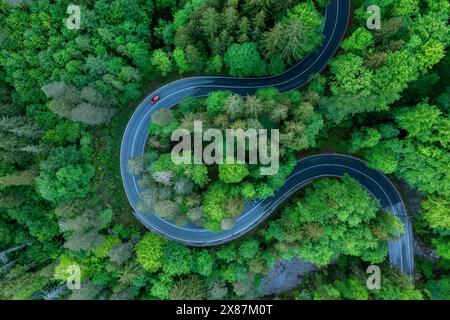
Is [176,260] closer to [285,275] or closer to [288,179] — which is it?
[285,275]

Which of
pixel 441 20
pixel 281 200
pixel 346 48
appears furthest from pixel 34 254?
pixel 441 20

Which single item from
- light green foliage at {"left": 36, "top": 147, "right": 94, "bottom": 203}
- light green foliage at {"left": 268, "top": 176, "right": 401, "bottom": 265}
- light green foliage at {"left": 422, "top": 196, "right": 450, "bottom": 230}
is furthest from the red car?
light green foliage at {"left": 422, "top": 196, "right": 450, "bottom": 230}

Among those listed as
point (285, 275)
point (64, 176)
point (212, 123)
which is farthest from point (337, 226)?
point (64, 176)

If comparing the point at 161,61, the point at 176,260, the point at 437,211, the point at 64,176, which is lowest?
the point at 176,260

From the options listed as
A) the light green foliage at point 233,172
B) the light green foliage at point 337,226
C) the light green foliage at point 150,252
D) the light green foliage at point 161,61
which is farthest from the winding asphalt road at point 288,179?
the light green foliage at point 233,172

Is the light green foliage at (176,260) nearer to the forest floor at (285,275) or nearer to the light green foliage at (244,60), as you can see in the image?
the forest floor at (285,275)

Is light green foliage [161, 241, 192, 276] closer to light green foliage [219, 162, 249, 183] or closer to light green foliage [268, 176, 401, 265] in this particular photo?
light green foliage [219, 162, 249, 183]
